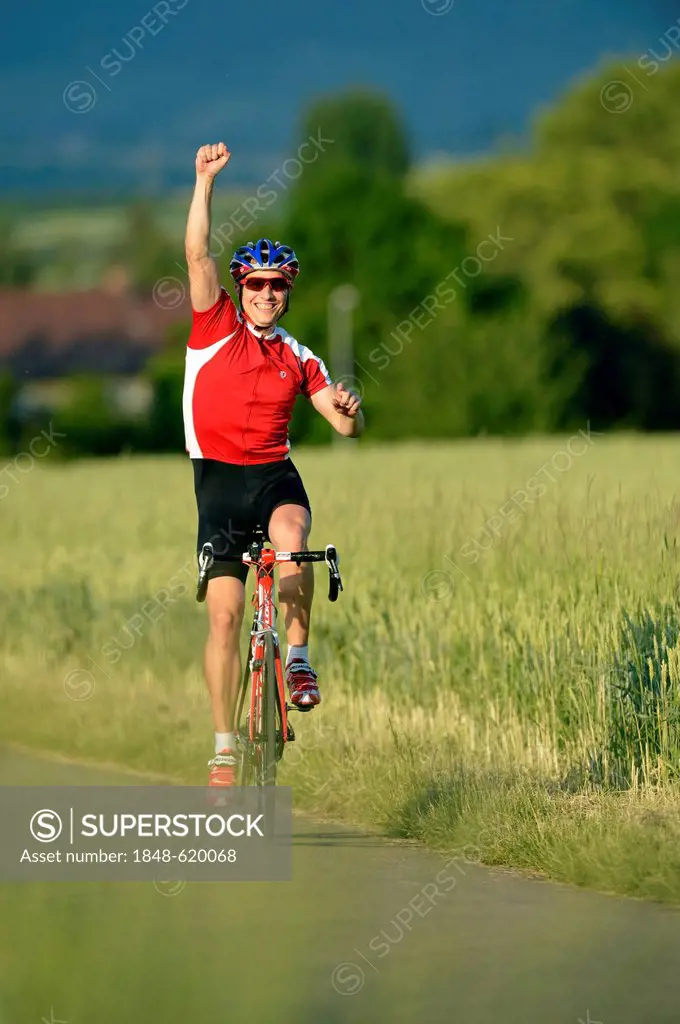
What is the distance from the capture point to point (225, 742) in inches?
366

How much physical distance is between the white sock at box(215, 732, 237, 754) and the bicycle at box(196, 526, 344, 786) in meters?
0.04

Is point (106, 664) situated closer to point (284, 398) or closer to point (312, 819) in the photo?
point (312, 819)

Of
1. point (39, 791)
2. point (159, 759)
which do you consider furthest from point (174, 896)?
point (159, 759)

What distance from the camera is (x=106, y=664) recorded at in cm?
1516

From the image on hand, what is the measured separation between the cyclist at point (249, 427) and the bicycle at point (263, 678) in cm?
7

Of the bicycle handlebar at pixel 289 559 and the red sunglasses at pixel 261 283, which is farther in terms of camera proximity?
the red sunglasses at pixel 261 283

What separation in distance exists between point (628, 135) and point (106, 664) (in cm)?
9265

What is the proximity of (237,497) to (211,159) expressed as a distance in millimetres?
1374

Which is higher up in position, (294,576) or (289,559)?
(294,576)

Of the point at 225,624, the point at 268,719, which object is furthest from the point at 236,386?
the point at 268,719

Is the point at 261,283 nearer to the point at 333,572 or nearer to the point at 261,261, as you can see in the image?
the point at 261,261

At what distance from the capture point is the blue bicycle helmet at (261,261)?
360 inches

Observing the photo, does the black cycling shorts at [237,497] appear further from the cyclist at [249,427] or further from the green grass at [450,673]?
the green grass at [450,673]

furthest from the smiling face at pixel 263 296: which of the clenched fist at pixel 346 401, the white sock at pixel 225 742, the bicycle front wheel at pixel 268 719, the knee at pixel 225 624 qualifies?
the white sock at pixel 225 742
